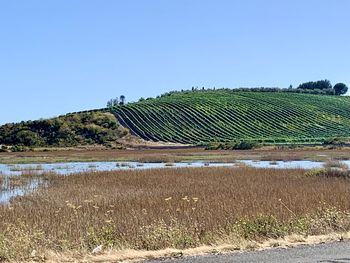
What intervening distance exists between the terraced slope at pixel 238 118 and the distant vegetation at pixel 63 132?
5.29 meters

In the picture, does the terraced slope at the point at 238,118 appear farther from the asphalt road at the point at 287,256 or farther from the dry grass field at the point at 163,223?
the asphalt road at the point at 287,256

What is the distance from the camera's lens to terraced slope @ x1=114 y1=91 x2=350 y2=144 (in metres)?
116

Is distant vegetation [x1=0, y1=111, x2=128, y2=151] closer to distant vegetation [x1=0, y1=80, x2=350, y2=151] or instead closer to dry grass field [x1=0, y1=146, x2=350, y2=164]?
distant vegetation [x1=0, y1=80, x2=350, y2=151]

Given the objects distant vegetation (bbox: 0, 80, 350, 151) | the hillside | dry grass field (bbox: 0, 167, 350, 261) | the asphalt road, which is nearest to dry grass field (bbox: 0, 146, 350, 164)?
distant vegetation (bbox: 0, 80, 350, 151)

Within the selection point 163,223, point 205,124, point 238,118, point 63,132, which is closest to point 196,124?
point 205,124

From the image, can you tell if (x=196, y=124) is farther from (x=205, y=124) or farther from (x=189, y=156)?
(x=189, y=156)

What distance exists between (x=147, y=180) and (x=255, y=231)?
1951 centimetres

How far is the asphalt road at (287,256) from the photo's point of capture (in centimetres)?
996

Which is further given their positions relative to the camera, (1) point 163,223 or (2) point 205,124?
(2) point 205,124

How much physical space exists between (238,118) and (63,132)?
4134cm

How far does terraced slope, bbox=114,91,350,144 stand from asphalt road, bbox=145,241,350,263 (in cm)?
9729

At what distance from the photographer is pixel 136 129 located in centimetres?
11838

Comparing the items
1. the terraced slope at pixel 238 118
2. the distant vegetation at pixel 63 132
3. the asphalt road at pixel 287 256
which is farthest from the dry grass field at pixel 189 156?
the asphalt road at pixel 287 256

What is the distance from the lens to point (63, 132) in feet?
370
